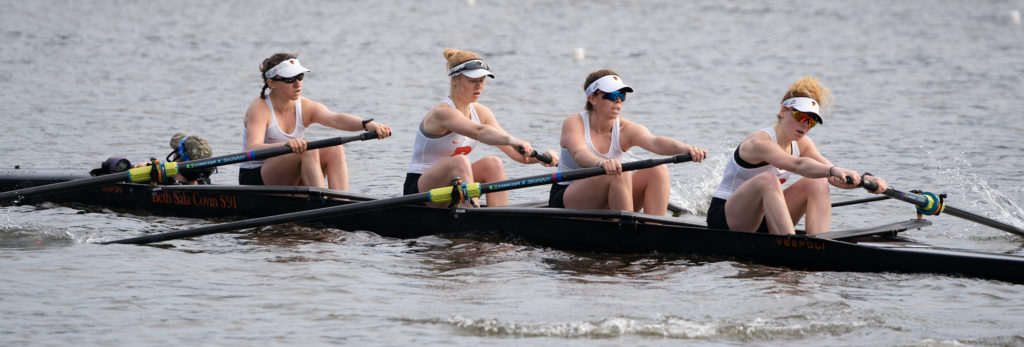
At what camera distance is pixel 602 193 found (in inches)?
292

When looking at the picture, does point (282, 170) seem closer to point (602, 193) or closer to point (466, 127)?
point (466, 127)

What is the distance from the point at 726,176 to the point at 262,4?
27663 mm

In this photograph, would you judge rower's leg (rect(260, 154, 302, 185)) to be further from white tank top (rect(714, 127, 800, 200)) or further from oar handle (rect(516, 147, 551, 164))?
white tank top (rect(714, 127, 800, 200))

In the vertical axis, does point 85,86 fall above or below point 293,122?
above

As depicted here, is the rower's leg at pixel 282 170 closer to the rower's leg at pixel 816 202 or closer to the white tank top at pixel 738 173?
the white tank top at pixel 738 173

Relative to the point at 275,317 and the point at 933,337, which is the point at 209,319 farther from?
the point at 933,337

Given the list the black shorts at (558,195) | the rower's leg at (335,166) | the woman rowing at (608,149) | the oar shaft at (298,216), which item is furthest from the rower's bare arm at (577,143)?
the rower's leg at (335,166)

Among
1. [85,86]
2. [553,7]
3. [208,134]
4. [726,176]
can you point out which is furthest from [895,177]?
[553,7]

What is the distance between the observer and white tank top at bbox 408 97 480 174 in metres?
7.95

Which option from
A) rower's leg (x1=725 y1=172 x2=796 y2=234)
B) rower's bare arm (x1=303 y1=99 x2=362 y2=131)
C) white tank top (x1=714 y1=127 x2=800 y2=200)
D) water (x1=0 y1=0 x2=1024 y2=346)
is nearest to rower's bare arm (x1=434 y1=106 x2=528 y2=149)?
water (x1=0 y1=0 x2=1024 y2=346)

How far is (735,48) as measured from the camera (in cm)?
2370

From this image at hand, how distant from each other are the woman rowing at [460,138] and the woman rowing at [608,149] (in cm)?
30

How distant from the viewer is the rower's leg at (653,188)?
741 cm

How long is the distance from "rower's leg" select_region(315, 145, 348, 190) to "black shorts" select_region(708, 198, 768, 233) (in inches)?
115
